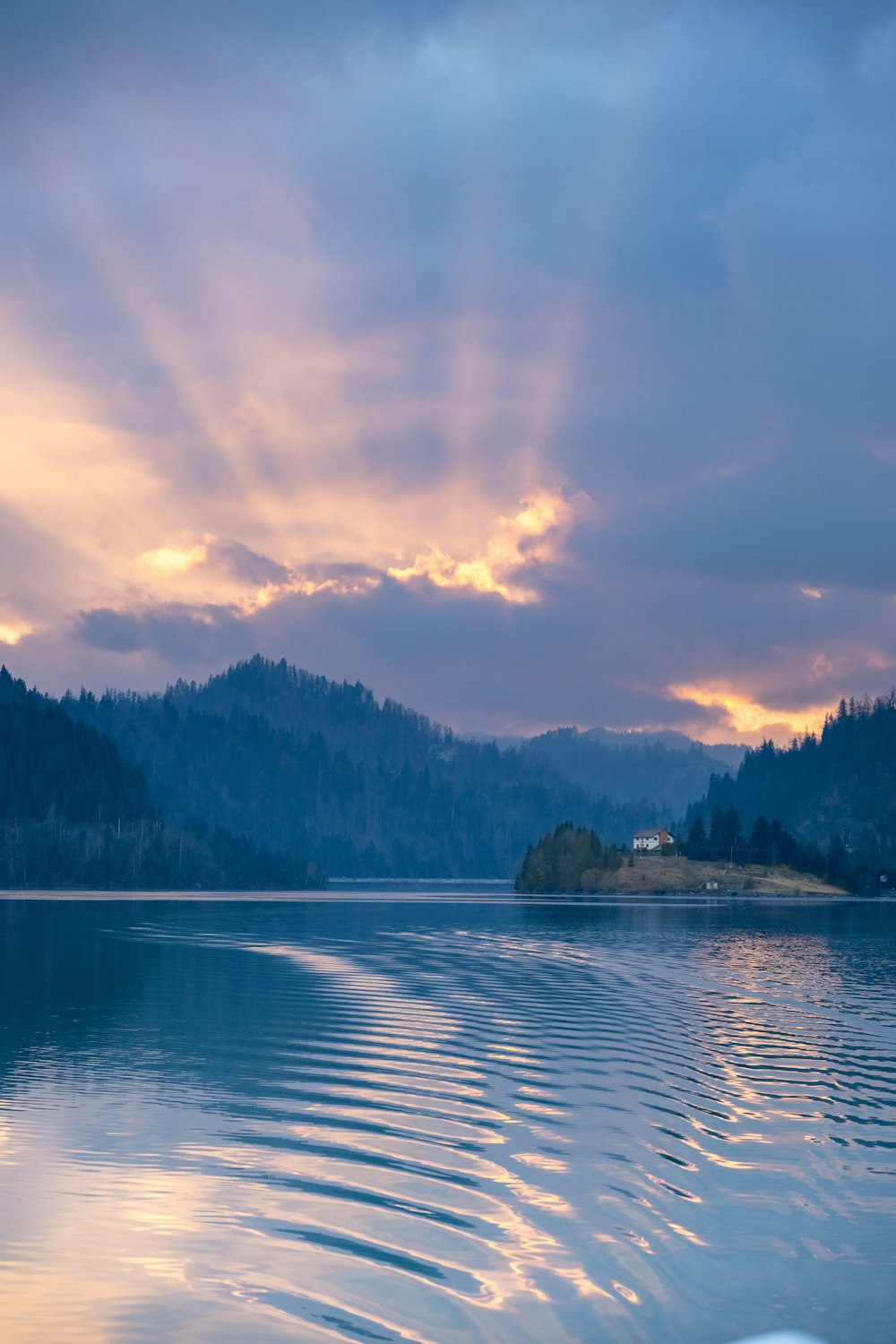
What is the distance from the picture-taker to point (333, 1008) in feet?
193

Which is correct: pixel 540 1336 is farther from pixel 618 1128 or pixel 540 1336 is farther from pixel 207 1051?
pixel 207 1051

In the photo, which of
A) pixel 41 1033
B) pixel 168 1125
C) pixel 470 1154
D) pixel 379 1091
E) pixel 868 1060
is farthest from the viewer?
pixel 41 1033

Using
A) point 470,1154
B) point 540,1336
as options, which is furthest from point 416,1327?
point 470,1154

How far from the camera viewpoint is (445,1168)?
2800cm

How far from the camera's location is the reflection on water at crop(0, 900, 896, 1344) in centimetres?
1980

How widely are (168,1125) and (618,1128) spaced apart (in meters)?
11.5

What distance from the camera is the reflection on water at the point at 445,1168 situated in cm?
1980

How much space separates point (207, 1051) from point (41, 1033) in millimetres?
9178

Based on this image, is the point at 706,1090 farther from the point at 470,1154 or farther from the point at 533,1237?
the point at 533,1237

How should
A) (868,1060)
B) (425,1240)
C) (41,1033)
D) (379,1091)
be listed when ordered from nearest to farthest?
1. (425,1240)
2. (379,1091)
3. (868,1060)
4. (41,1033)

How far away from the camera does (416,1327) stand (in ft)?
61.7

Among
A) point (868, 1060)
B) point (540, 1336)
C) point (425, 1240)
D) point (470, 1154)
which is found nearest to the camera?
point (540, 1336)

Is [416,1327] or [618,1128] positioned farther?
[618,1128]

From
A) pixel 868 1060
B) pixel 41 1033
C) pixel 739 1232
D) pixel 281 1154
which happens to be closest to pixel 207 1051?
pixel 41 1033
